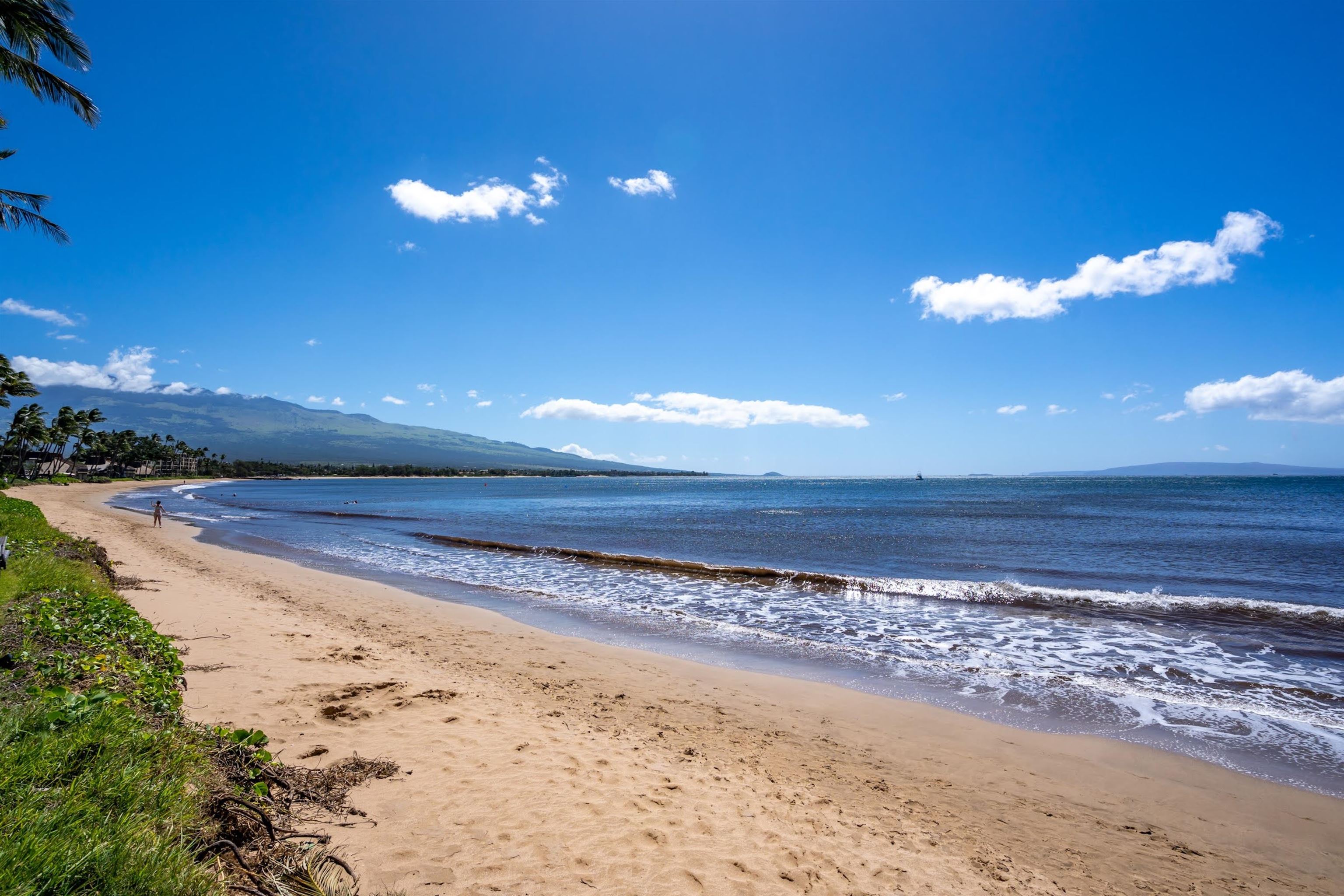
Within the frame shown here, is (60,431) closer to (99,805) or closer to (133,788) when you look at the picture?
(133,788)

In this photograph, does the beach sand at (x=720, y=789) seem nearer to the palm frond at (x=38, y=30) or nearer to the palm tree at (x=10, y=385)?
the palm frond at (x=38, y=30)

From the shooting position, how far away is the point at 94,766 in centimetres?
357

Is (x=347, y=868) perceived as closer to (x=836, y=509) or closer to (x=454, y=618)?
(x=454, y=618)

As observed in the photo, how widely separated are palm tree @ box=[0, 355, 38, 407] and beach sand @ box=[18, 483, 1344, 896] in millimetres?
52688

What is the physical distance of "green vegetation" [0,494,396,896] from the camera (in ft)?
8.98

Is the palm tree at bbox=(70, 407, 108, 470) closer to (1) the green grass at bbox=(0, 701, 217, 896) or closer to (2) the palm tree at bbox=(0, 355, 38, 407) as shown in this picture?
(2) the palm tree at bbox=(0, 355, 38, 407)

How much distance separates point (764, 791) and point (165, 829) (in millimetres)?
5105

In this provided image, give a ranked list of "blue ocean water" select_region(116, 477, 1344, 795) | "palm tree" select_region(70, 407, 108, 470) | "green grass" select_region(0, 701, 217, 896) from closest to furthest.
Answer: "green grass" select_region(0, 701, 217, 896) → "blue ocean water" select_region(116, 477, 1344, 795) → "palm tree" select_region(70, 407, 108, 470)

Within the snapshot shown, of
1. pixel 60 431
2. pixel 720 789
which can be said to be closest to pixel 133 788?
pixel 720 789

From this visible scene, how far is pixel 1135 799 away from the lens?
6.70 meters

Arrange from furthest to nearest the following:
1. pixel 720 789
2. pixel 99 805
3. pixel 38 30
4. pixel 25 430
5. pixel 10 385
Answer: pixel 25 430, pixel 10 385, pixel 38 30, pixel 720 789, pixel 99 805

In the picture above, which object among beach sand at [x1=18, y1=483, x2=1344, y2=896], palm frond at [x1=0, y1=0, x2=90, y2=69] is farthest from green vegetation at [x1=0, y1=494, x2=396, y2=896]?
palm frond at [x1=0, y1=0, x2=90, y2=69]

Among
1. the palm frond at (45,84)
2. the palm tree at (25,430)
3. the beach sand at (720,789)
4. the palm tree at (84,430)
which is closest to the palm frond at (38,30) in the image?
the palm frond at (45,84)

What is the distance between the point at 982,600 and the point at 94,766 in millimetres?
19825
